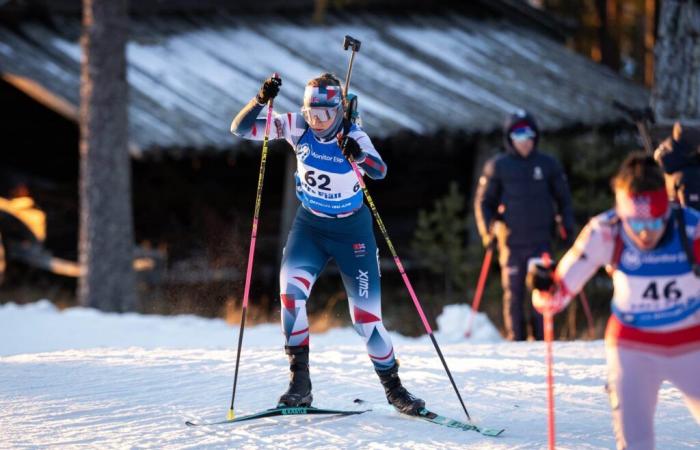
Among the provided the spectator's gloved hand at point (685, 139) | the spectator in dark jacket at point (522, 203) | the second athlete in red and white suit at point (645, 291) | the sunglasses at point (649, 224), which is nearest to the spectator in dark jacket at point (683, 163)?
the spectator's gloved hand at point (685, 139)

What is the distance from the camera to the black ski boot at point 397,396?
21.3 feet

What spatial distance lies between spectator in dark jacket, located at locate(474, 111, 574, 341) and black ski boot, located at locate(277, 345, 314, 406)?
125 inches

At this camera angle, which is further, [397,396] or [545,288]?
[397,396]

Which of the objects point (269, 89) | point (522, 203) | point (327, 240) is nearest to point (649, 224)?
point (327, 240)

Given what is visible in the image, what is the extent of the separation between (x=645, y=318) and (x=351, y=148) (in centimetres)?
191

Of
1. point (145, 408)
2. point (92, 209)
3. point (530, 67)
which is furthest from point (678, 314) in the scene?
point (530, 67)

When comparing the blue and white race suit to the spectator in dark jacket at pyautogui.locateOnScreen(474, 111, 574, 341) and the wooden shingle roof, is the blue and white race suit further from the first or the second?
the wooden shingle roof

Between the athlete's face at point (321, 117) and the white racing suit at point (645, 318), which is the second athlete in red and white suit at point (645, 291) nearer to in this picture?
the white racing suit at point (645, 318)

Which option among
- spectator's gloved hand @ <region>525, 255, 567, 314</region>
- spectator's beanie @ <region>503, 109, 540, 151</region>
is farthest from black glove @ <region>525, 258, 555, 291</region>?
spectator's beanie @ <region>503, 109, 540, 151</region>

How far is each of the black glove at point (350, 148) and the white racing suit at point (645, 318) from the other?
157 centimetres

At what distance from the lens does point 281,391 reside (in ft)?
23.6

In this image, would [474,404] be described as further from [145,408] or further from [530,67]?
[530,67]

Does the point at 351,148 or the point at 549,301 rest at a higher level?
the point at 351,148

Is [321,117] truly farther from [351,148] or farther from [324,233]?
[324,233]
